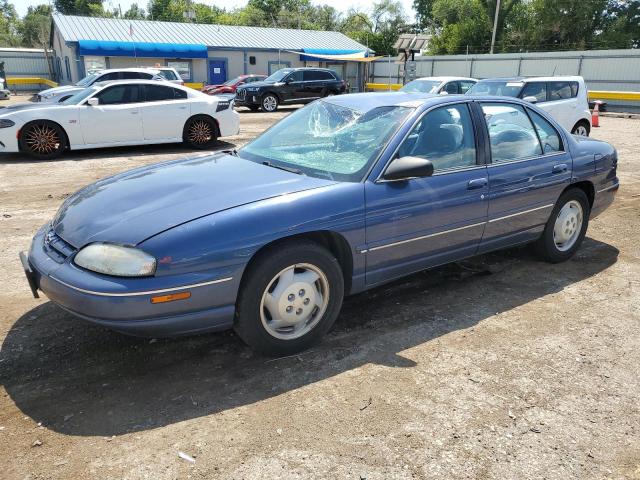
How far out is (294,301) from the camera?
3.26m

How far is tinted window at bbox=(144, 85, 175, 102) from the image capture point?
10.9 metres

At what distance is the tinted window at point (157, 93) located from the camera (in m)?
10.9

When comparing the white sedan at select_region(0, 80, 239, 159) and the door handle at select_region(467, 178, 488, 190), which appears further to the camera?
the white sedan at select_region(0, 80, 239, 159)

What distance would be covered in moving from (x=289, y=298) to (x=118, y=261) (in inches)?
39.2

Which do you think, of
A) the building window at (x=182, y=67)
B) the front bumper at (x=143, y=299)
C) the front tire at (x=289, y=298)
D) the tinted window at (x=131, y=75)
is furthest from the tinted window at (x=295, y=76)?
the front bumper at (x=143, y=299)

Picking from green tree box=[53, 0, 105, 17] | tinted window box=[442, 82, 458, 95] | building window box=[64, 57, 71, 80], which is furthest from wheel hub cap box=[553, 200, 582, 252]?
green tree box=[53, 0, 105, 17]

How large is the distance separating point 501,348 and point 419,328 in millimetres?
561

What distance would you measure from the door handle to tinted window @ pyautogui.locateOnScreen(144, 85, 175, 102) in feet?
28.0

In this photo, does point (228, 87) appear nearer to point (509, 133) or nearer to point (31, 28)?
point (509, 133)

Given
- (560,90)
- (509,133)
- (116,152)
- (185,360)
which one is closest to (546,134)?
(509,133)

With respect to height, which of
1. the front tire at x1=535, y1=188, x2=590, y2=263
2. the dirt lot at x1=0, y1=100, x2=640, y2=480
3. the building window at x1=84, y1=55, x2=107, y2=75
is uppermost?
the building window at x1=84, y1=55, x2=107, y2=75

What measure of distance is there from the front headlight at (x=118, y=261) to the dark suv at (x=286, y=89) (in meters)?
19.6

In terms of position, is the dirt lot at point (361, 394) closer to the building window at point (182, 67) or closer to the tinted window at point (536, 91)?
the tinted window at point (536, 91)

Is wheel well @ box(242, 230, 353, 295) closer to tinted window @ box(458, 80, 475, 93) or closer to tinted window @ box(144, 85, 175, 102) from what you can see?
tinted window @ box(144, 85, 175, 102)
